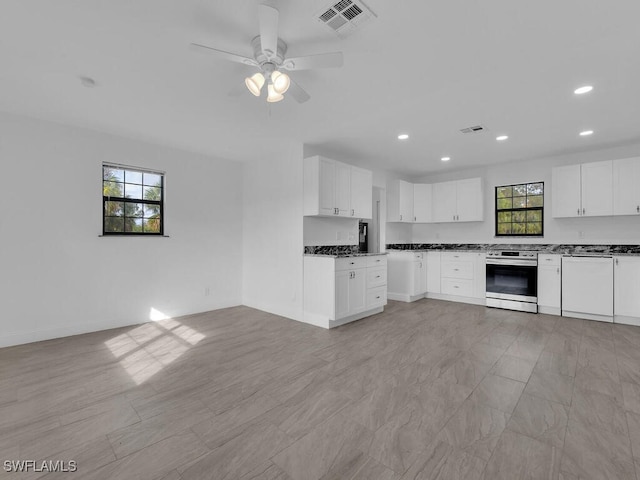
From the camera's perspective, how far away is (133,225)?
4.30 meters

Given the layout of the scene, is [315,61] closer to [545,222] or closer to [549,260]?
[549,260]

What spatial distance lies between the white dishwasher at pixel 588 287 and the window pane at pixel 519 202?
4.42 ft

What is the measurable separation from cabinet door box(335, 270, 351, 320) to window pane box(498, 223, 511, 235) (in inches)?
138

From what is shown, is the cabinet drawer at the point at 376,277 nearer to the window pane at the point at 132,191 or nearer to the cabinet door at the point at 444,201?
the cabinet door at the point at 444,201

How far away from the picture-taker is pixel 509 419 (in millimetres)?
1946

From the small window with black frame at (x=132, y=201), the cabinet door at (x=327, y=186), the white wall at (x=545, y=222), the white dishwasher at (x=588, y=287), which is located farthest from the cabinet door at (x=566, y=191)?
the small window with black frame at (x=132, y=201)

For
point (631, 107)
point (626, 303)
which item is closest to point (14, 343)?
point (631, 107)

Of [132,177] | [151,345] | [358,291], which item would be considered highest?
[132,177]

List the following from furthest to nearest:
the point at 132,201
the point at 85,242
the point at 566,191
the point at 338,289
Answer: the point at 566,191
the point at 132,201
the point at 338,289
the point at 85,242

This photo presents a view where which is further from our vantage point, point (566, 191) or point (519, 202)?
point (519, 202)

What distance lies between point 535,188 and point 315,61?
5.12 meters

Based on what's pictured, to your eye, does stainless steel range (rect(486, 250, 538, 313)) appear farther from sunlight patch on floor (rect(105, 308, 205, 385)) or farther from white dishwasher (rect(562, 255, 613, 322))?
sunlight patch on floor (rect(105, 308, 205, 385))

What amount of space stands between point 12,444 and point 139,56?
2723 mm

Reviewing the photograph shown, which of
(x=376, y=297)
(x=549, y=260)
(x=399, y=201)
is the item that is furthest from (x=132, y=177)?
(x=549, y=260)
